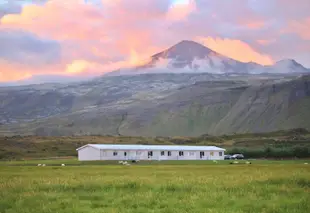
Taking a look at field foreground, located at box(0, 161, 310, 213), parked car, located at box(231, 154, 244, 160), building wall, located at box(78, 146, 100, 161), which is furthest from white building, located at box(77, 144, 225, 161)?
field foreground, located at box(0, 161, 310, 213)

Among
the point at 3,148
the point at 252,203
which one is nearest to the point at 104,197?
the point at 252,203

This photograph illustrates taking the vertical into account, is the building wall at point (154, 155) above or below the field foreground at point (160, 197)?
below

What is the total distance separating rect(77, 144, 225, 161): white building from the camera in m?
99.3

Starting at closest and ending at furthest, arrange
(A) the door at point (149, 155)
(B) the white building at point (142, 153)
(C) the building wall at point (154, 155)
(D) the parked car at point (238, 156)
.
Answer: (B) the white building at point (142, 153), (C) the building wall at point (154, 155), (A) the door at point (149, 155), (D) the parked car at point (238, 156)

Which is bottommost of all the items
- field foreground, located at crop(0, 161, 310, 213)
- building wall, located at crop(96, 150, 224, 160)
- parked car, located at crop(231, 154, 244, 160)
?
parked car, located at crop(231, 154, 244, 160)

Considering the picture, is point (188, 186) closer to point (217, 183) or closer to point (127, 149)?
point (217, 183)

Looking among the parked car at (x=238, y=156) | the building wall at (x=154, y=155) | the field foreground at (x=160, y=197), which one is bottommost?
the parked car at (x=238, y=156)

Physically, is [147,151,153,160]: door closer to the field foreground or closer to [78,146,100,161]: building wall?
[78,146,100,161]: building wall

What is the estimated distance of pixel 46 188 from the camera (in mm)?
28922

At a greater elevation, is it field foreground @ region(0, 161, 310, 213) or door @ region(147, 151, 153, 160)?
field foreground @ region(0, 161, 310, 213)

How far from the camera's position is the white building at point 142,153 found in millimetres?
99319

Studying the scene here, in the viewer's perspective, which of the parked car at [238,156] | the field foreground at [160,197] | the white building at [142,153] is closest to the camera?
the field foreground at [160,197]

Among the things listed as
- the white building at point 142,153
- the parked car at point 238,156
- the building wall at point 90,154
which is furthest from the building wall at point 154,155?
the parked car at point 238,156

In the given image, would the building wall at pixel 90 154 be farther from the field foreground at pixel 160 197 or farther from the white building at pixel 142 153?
the field foreground at pixel 160 197
